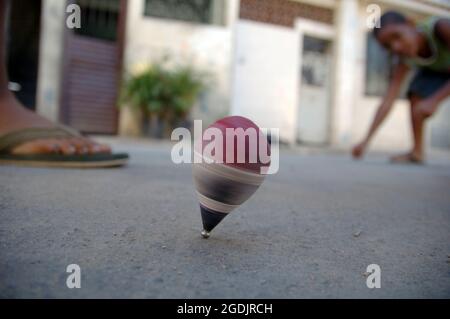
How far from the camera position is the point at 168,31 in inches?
263

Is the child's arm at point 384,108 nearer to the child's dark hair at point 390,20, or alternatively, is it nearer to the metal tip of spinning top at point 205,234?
the child's dark hair at point 390,20

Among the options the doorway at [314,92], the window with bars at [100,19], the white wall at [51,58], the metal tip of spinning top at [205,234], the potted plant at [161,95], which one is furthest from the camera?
the doorway at [314,92]

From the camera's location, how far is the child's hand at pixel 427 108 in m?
3.44

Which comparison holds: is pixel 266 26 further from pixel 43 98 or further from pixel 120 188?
pixel 120 188

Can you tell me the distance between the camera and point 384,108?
12.8 ft

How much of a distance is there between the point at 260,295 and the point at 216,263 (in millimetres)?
150

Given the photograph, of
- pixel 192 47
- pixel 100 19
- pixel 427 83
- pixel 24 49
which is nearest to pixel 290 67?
Answer: pixel 192 47

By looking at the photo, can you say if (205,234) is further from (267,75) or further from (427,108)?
(267,75)

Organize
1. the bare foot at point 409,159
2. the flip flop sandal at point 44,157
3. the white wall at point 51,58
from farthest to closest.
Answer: the white wall at point 51,58, the bare foot at point 409,159, the flip flop sandal at point 44,157

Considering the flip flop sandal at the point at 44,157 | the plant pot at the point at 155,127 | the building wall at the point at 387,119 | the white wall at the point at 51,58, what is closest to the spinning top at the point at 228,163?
the flip flop sandal at the point at 44,157

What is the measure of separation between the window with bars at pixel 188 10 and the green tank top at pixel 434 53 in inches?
163

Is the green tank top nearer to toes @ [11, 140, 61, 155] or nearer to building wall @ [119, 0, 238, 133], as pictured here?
toes @ [11, 140, 61, 155]

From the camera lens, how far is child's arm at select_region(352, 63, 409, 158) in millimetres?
3809
